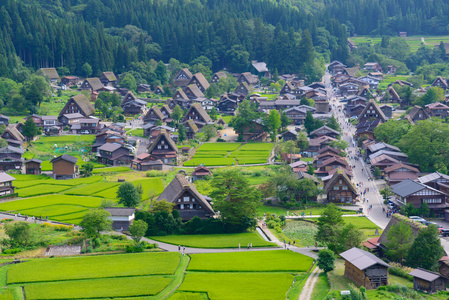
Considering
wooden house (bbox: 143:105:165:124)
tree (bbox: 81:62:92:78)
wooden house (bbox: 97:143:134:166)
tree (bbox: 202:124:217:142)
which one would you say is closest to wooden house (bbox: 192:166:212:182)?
wooden house (bbox: 97:143:134:166)

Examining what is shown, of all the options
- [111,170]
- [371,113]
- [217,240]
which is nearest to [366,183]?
[217,240]

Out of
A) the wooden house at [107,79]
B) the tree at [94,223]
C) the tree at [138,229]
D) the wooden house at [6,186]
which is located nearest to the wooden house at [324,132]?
the wooden house at [6,186]

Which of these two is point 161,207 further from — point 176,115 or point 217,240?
point 176,115

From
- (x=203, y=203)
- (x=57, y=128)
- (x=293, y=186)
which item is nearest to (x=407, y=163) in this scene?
(x=293, y=186)

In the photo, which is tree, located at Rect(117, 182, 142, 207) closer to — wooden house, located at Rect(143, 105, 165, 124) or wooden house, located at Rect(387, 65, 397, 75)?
wooden house, located at Rect(143, 105, 165, 124)

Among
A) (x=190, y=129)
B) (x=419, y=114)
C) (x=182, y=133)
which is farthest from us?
(x=419, y=114)
